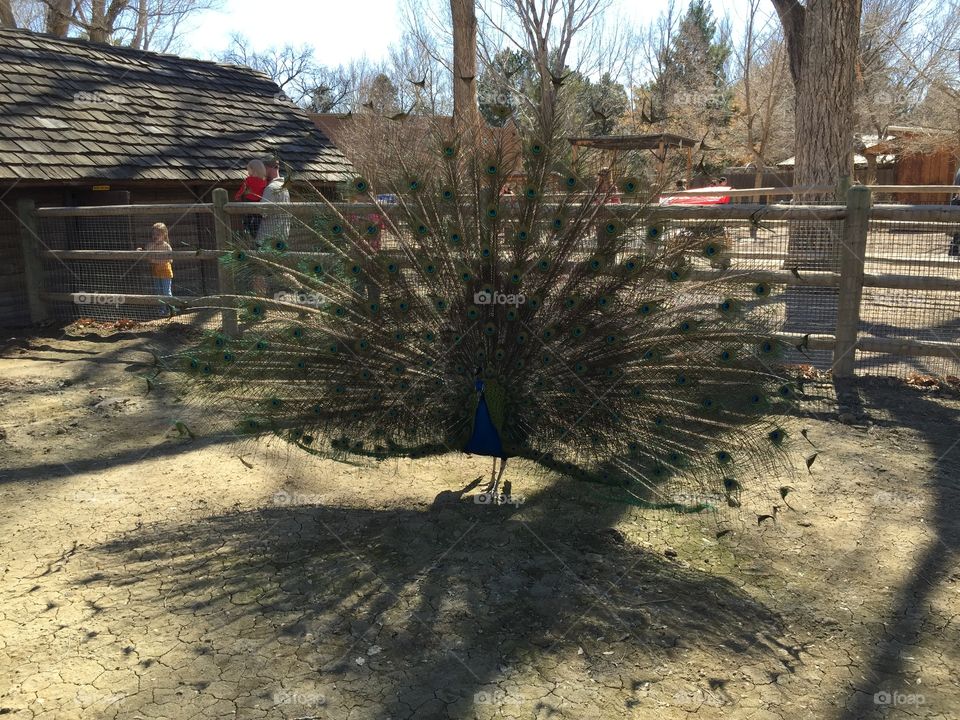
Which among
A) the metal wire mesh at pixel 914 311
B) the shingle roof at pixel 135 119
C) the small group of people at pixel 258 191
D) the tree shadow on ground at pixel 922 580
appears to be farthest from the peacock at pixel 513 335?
the shingle roof at pixel 135 119

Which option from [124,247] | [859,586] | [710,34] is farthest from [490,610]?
[710,34]

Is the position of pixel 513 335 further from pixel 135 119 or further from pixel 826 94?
pixel 135 119

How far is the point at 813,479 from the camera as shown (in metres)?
5.32

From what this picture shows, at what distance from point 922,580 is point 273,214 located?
21.0 feet

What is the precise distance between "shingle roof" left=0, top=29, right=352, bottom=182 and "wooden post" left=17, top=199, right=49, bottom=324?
873 millimetres

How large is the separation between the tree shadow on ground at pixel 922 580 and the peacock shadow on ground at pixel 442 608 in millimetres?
331

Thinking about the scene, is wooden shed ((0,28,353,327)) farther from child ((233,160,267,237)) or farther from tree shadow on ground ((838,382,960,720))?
tree shadow on ground ((838,382,960,720))

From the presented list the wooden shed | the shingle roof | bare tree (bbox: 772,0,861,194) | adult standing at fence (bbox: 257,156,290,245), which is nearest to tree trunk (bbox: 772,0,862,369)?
bare tree (bbox: 772,0,861,194)

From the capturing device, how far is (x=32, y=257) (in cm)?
1073

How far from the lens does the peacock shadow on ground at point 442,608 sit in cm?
325

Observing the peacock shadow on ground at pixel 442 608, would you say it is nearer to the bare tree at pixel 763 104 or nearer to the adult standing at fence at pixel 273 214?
the adult standing at fence at pixel 273 214

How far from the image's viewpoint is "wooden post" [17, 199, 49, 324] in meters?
10.6

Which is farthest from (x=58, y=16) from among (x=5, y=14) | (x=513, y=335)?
(x=513, y=335)

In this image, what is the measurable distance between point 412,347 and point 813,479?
9.31ft
